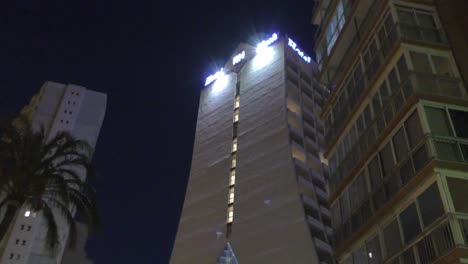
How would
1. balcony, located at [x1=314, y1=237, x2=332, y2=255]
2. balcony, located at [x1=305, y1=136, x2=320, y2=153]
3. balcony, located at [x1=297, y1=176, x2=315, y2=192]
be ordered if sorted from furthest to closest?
balcony, located at [x1=305, y1=136, x2=320, y2=153] → balcony, located at [x1=297, y1=176, x2=315, y2=192] → balcony, located at [x1=314, y1=237, x2=332, y2=255]

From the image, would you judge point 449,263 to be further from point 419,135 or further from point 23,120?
point 23,120

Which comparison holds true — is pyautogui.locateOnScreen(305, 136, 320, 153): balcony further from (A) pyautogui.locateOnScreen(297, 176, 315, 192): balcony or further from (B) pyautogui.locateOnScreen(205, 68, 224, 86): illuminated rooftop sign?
(B) pyautogui.locateOnScreen(205, 68, 224, 86): illuminated rooftop sign

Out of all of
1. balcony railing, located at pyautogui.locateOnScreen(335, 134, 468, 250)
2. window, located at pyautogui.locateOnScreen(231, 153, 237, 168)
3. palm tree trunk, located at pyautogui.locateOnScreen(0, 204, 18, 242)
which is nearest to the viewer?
balcony railing, located at pyautogui.locateOnScreen(335, 134, 468, 250)

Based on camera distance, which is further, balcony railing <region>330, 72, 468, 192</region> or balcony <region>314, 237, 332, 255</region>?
balcony <region>314, 237, 332, 255</region>

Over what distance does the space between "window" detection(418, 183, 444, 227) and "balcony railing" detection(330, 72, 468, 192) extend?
3.90 meters

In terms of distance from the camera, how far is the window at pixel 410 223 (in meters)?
16.7

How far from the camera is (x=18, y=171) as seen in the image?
20.9 metres

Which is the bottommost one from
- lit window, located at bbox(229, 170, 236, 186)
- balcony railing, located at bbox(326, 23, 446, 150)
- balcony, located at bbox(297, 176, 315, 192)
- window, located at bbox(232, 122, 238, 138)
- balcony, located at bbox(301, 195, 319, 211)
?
balcony railing, located at bbox(326, 23, 446, 150)

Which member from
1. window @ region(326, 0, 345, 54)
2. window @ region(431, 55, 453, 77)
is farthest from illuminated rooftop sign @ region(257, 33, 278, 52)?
window @ region(431, 55, 453, 77)

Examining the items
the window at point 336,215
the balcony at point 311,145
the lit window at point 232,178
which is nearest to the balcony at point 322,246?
the balcony at point 311,145

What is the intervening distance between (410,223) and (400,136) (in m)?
3.62

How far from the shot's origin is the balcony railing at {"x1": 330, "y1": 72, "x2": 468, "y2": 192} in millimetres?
19156

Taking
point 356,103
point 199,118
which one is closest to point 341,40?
point 356,103

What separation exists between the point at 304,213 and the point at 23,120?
37519mm
